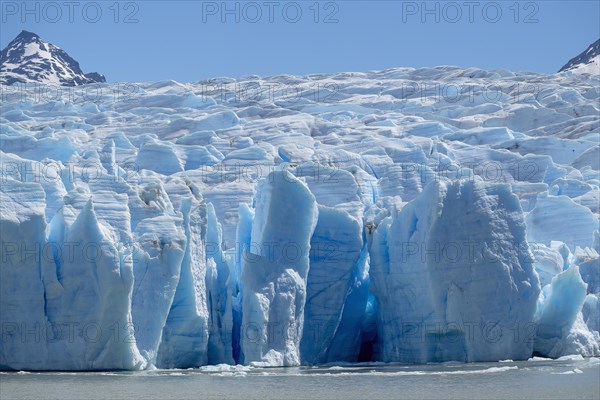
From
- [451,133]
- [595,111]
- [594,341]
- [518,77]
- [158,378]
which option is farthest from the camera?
[518,77]

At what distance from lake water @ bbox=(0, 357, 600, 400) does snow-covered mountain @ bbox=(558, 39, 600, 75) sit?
42807 mm

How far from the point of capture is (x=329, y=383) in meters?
16.4

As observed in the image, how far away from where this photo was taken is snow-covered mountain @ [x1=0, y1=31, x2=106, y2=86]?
66.8m

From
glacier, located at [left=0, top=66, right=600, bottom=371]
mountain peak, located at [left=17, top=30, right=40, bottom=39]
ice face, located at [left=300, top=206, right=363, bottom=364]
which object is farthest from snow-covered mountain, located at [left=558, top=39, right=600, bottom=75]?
ice face, located at [left=300, top=206, right=363, bottom=364]

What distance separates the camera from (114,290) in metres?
17.8

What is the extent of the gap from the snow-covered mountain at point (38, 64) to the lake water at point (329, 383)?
165 feet

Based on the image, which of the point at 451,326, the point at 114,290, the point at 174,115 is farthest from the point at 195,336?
the point at 174,115

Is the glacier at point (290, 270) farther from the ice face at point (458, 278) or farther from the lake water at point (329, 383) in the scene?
the lake water at point (329, 383)

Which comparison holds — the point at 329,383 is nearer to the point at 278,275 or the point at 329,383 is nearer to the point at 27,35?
the point at 278,275

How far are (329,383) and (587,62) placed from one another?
162ft

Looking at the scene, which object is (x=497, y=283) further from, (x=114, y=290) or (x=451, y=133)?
(x=451, y=133)

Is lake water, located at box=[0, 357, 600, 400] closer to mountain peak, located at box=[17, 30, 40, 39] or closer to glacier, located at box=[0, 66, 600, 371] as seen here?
glacier, located at box=[0, 66, 600, 371]

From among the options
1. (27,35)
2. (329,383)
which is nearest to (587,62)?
(27,35)

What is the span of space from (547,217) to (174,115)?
19.9 metres
